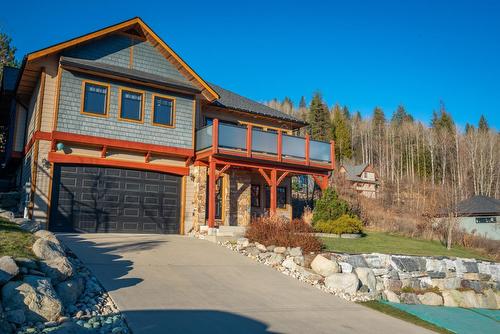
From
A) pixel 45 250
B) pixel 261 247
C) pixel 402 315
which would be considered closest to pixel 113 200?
pixel 261 247

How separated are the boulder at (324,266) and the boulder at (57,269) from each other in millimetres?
7018

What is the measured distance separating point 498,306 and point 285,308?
8.94 m

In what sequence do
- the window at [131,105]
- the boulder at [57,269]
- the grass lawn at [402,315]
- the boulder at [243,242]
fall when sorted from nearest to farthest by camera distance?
the boulder at [57,269]
the grass lawn at [402,315]
the boulder at [243,242]
the window at [131,105]

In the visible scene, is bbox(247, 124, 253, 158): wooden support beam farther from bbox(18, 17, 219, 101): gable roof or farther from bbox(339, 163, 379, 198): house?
bbox(339, 163, 379, 198): house

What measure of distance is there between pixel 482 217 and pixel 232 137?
21.5 meters

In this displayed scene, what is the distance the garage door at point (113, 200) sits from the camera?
53.7 ft

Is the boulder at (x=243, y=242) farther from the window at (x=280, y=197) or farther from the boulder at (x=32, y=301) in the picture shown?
the boulder at (x=32, y=301)

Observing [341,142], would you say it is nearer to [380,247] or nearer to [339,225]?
[339,225]

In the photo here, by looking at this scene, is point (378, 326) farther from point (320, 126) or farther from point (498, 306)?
point (320, 126)

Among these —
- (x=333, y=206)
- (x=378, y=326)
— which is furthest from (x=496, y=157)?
(x=378, y=326)

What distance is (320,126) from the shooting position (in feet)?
213

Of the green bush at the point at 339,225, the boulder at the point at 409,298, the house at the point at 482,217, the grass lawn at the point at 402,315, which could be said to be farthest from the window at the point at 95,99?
the house at the point at 482,217

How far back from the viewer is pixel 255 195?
22562mm

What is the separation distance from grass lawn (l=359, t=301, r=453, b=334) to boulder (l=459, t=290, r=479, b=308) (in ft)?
13.2
